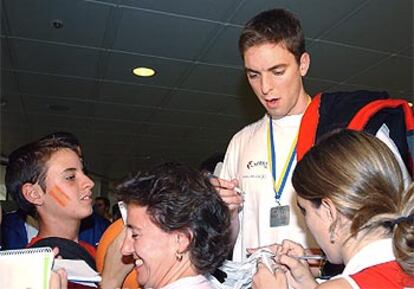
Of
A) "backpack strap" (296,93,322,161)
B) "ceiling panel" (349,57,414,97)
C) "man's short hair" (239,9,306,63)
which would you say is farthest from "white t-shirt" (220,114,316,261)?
"ceiling panel" (349,57,414,97)

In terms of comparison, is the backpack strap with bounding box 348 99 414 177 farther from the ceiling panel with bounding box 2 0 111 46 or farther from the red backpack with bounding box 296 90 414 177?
the ceiling panel with bounding box 2 0 111 46

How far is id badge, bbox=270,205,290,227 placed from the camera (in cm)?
162

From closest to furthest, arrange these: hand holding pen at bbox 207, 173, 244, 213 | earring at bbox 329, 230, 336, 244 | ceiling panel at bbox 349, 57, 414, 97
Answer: earring at bbox 329, 230, 336, 244 → hand holding pen at bbox 207, 173, 244, 213 → ceiling panel at bbox 349, 57, 414, 97

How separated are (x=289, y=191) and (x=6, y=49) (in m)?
3.46

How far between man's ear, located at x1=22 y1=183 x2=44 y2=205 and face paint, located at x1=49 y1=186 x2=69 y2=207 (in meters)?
0.05

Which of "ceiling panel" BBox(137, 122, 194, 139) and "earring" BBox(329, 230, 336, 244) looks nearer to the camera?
"earring" BBox(329, 230, 336, 244)

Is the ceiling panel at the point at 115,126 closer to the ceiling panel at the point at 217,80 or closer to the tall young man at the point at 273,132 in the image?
the ceiling panel at the point at 217,80

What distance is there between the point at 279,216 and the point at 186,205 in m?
0.49

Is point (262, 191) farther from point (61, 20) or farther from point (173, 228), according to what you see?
point (61, 20)

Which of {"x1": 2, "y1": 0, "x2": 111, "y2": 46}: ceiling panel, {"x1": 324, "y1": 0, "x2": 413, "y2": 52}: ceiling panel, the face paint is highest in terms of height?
{"x1": 2, "y1": 0, "x2": 111, "y2": 46}: ceiling panel

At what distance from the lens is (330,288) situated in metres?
0.97

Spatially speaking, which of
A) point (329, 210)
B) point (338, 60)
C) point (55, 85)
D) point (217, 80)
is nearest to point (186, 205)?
point (329, 210)

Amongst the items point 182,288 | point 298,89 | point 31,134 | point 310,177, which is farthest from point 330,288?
point 31,134

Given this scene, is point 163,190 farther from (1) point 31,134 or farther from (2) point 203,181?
(1) point 31,134
